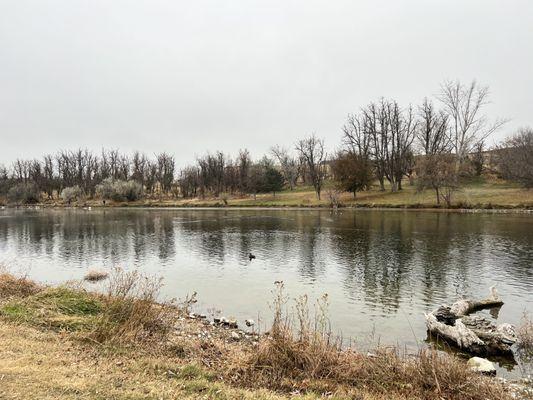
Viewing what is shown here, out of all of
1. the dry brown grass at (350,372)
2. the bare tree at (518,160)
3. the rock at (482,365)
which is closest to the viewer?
the dry brown grass at (350,372)

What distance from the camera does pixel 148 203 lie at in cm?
9306

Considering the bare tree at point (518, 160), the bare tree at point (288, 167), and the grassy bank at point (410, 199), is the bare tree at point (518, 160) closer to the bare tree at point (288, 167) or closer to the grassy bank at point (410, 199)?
the grassy bank at point (410, 199)

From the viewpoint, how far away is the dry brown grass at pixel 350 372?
6820 millimetres

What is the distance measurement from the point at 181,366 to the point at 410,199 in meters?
62.0

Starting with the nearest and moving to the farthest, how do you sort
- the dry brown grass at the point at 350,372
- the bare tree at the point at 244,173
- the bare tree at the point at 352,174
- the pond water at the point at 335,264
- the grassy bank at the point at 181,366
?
1. the grassy bank at the point at 181,366
2. the dry brown grass at the point at 350,372
3. the pond water at the point at 335,264
4. the bare tree at the point at 352,174
5. the bare tree at the point at 244,173

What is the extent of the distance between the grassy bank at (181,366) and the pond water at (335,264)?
12.7ft

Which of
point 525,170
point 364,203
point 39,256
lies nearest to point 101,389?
point 39,256

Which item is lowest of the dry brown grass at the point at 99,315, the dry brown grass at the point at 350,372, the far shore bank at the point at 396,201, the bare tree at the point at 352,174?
the dry brown grass at the point at 350,372

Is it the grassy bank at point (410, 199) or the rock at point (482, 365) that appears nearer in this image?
the rock at point (482, 365)

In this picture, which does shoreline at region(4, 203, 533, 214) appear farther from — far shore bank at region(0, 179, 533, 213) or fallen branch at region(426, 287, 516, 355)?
fallen branch at region(426, 287, 516, 355)

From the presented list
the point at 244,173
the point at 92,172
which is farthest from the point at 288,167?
the point at 92,172

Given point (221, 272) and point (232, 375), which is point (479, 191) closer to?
point (221, 272)

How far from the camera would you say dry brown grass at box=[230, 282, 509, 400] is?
682 centimetres

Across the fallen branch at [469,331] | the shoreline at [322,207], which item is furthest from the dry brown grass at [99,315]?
the shoreline at [322,207]
